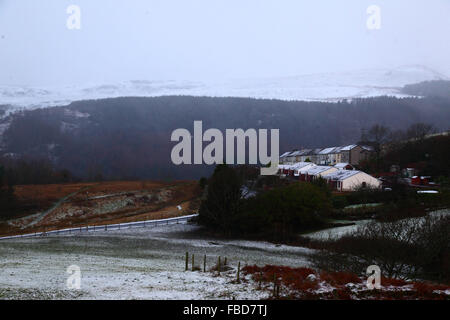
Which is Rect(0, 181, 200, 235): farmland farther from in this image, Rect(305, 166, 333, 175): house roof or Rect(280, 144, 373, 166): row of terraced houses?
Rect(280, 144, 373, 166): row of terraced houses

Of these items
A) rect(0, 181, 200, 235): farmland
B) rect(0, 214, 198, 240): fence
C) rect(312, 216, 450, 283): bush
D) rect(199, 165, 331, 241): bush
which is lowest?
rect(0, 181, 200, 235): farmland

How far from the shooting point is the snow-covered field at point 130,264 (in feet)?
50.3

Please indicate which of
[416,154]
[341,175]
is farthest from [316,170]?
[416,154]

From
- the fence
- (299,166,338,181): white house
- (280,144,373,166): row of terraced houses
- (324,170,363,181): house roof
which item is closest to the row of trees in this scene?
(280,144,373,166): row of terraced houses

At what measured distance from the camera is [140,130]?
634 ft

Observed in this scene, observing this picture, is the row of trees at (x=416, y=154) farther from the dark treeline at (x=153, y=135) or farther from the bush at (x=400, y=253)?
the dark treeline at (x=153, y=135)

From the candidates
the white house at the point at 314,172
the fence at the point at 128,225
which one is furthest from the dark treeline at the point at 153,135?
the fence at the point at 128,225

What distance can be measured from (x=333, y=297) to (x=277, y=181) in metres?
58.3

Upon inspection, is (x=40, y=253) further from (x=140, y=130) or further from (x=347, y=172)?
(x=140, y=130)

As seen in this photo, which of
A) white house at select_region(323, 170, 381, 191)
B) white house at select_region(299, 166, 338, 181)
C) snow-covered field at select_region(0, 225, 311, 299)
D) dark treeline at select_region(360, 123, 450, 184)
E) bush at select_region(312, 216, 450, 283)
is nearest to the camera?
snow-covered field at select_region(0, 225, 311, 299)

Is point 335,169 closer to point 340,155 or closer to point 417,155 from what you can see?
point 417,155

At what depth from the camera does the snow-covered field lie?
15.3 m

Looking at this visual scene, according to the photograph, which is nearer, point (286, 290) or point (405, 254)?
point (286, 290)

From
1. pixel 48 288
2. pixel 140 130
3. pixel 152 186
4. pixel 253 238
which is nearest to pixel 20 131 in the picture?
pixel 140 130
